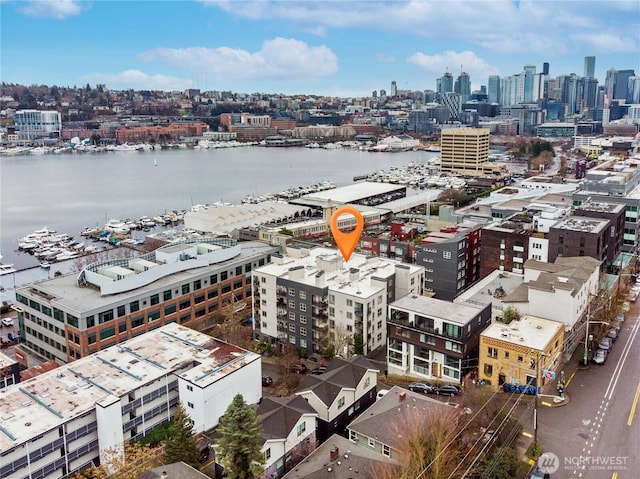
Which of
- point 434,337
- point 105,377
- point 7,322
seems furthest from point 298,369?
point 7,322

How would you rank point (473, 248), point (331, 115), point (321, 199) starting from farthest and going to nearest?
point (331, 115) → point (321, 199) → point (473, 248)

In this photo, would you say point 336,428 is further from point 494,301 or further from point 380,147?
point 380,147

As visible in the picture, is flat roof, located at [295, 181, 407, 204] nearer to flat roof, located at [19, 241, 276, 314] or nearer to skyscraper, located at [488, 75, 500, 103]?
flat roof, located at [19, 241, 276, 314]

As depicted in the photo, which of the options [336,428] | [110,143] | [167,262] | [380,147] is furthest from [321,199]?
[110,143]

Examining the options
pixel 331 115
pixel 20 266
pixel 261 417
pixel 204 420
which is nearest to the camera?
pixel 261 417

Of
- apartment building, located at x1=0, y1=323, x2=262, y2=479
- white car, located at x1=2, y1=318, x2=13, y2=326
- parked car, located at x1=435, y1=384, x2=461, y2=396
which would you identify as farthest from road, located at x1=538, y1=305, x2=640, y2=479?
white car, located at x1=2, y1=318, x2=13, y2=326

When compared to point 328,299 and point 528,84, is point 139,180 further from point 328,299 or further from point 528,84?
point 528,84
